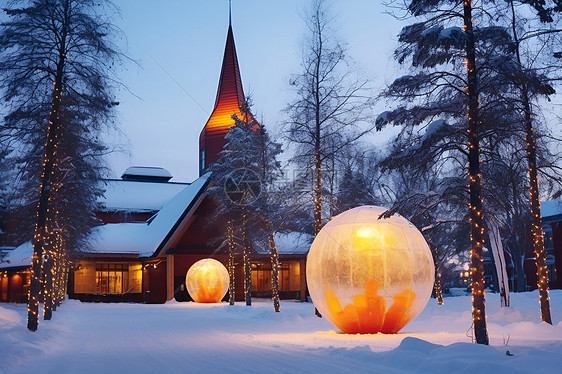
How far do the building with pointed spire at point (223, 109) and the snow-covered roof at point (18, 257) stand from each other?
16.1 meters

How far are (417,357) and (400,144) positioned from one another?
517cm

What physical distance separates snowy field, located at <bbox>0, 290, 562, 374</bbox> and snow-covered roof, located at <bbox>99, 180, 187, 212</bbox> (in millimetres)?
31655

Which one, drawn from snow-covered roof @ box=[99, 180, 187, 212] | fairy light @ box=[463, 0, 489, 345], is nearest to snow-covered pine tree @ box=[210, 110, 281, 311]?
fairy light @ box=[463, 0, 489, 345]

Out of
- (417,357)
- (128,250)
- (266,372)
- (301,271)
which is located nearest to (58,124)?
(266,372)

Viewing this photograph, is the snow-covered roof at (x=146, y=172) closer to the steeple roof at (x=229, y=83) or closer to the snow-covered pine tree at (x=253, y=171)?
the steeple roof at (x=229, y=83)

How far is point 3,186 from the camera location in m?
32.5

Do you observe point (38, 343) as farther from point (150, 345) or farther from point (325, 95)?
point (325, 95)

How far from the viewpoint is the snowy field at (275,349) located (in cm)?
896

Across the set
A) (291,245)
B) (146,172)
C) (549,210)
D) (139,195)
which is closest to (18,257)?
(139,195)

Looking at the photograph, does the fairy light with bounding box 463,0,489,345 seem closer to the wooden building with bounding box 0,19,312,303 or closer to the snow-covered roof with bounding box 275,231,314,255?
the wooden building with bounding box 0,19,312,303

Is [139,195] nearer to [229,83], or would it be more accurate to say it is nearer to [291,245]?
[229,83]

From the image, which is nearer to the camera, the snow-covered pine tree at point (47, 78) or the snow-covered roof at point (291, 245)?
the snow-covered pine tree at point (47, 78)

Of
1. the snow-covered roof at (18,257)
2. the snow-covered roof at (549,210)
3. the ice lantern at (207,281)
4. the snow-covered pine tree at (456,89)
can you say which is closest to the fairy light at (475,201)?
the snow-covered pine tree at (456,89)

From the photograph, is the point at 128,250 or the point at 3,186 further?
the point at 128,250
